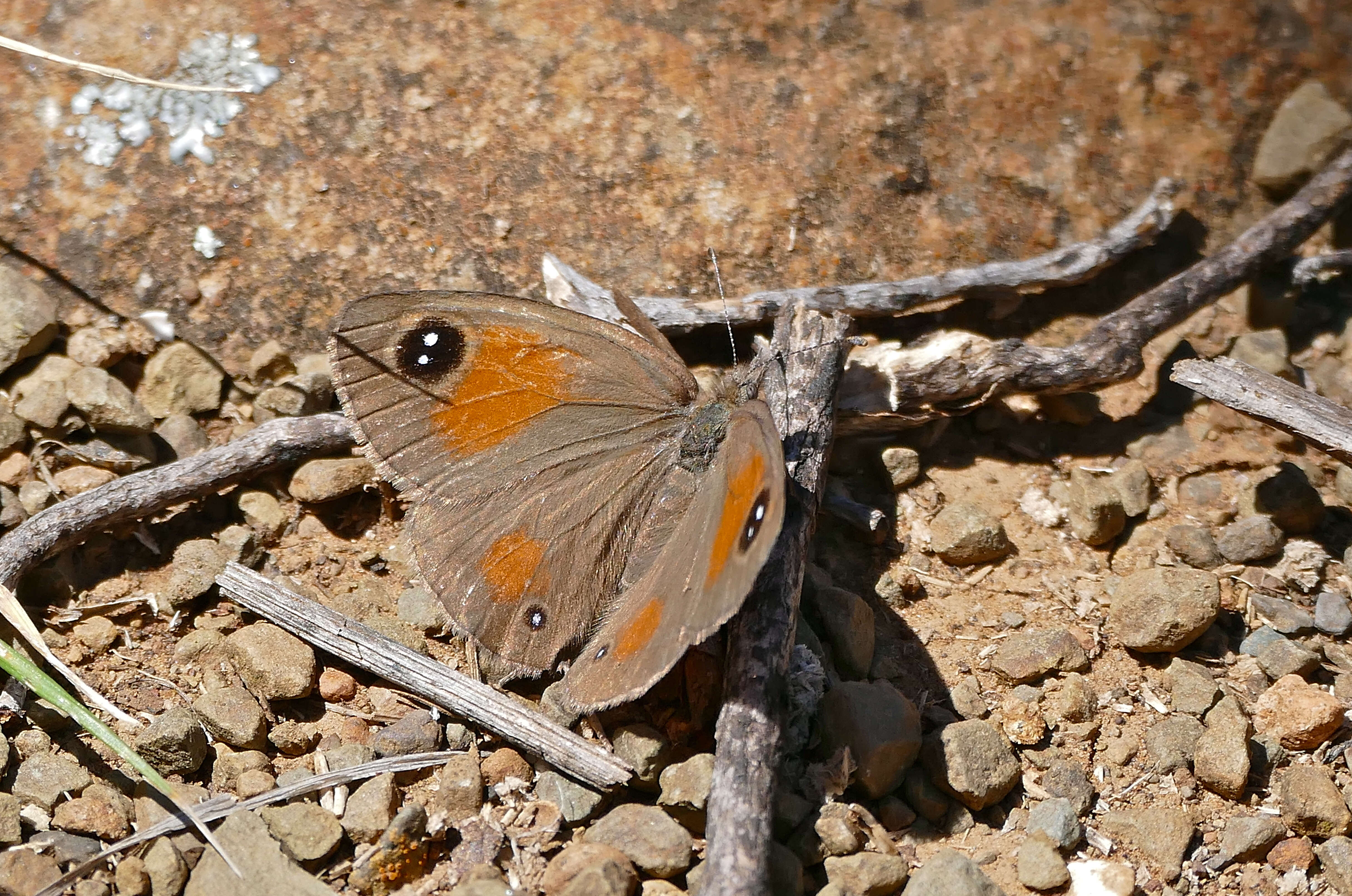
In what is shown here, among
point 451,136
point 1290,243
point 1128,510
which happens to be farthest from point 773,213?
point 1290,243

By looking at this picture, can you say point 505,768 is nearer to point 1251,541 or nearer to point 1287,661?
point 1287,661

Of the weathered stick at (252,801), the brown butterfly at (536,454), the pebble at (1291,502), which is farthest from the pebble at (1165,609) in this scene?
the weathered stick at (252,801)

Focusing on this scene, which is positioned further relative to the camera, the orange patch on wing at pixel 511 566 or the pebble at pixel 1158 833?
the orange patch on wing at pixel 511 566

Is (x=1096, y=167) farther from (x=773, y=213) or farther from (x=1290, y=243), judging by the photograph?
(x=773, y=213)

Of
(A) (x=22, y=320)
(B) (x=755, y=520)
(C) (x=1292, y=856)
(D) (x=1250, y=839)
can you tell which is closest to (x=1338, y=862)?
(C) (x=1292, y=856)

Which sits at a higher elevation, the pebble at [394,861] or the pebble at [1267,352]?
the pebble at [1267,352]

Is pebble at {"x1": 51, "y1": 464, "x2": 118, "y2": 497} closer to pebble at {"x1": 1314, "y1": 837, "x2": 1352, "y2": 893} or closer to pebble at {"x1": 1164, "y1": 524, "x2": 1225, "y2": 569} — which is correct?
pebble at {"x1": 1164, "y1": 524, "x2": 1225, "y2": 569}

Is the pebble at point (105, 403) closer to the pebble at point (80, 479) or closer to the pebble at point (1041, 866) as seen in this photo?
the pebble at point (80, 479)
